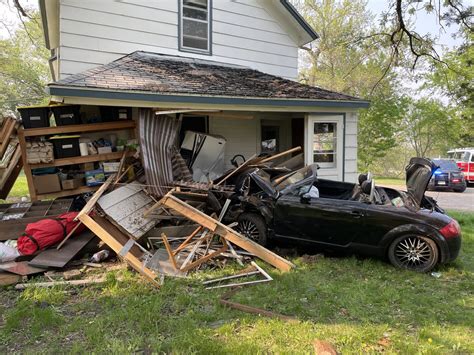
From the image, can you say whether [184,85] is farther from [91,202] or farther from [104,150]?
[91,202]

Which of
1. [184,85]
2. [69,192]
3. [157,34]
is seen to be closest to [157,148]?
[184,85]

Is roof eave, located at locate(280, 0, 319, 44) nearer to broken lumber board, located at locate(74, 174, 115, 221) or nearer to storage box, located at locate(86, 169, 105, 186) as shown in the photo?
storage box, located at locate(86, 169, 105, 186)

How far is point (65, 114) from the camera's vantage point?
6.43 meters

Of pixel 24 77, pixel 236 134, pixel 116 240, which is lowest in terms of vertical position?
pixel 116 240

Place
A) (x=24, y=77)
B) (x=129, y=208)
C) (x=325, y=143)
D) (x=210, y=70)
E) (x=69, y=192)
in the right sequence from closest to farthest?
(x=129, y=208)
(x=69, y=192)
(x=210, y=70)
(x=325, y=143)
(x=24, y=77)

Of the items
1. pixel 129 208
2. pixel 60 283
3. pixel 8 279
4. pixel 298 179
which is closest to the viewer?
pixel 60 283

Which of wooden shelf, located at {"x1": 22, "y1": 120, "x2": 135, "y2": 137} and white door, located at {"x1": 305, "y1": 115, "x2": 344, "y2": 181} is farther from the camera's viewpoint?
white door, located at {"x1": 305, "y1": 115, "x2": 344, "y2": 181}

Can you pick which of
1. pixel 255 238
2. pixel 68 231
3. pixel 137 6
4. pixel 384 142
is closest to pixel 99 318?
pixel 68 231

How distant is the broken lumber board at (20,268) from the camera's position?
14.4 feet

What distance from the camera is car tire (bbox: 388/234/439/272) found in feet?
Result: 15.2

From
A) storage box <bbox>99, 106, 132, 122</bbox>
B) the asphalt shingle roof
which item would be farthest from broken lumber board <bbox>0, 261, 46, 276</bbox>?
storage box <bbox>99, 106, 132, 122</bbox>

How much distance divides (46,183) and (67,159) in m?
0.60

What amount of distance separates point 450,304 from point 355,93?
26247 mm

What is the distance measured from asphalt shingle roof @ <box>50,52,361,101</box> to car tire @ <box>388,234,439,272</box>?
3.99 meters
